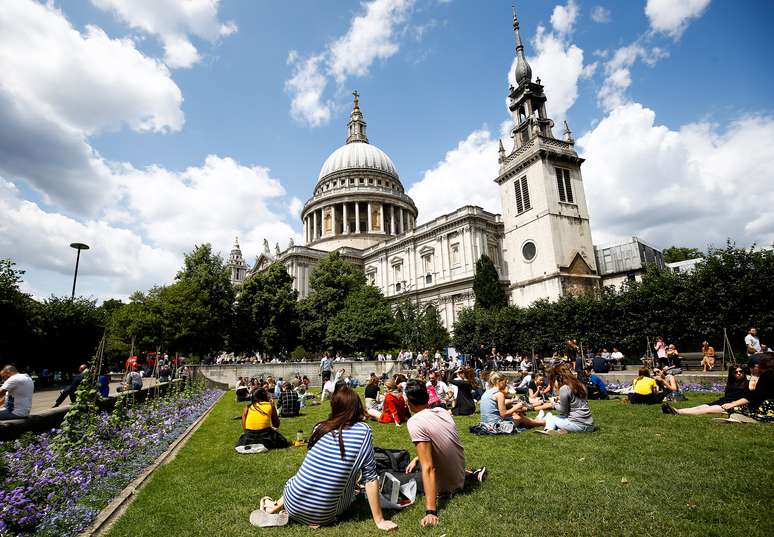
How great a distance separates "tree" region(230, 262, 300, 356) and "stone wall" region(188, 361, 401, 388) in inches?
369

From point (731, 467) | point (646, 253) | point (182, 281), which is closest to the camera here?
point (731, 467)

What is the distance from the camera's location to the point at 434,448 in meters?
4.49

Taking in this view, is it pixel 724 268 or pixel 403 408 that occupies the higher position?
pixel 724 268

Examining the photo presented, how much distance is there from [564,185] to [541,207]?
11.4ft

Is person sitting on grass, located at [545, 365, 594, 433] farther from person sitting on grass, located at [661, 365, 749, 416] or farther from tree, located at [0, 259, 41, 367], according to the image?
tree, located at [0, 259, 41, 367]

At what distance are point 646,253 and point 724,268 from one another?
19.6 m

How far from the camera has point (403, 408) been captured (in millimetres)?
10156

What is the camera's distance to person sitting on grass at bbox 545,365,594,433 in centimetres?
764

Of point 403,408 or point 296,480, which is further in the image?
point 403,408

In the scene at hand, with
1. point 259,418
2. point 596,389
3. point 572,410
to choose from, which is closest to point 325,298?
point 596,389

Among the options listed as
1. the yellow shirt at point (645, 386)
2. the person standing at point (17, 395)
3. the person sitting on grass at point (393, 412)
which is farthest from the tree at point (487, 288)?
the person standing at point (17, 395)

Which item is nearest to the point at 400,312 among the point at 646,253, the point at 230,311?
the point at 230,311

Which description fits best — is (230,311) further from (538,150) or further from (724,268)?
(724,268)

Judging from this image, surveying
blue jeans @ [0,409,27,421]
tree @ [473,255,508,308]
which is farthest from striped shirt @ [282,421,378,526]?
tree @ [473,255,508,308]
